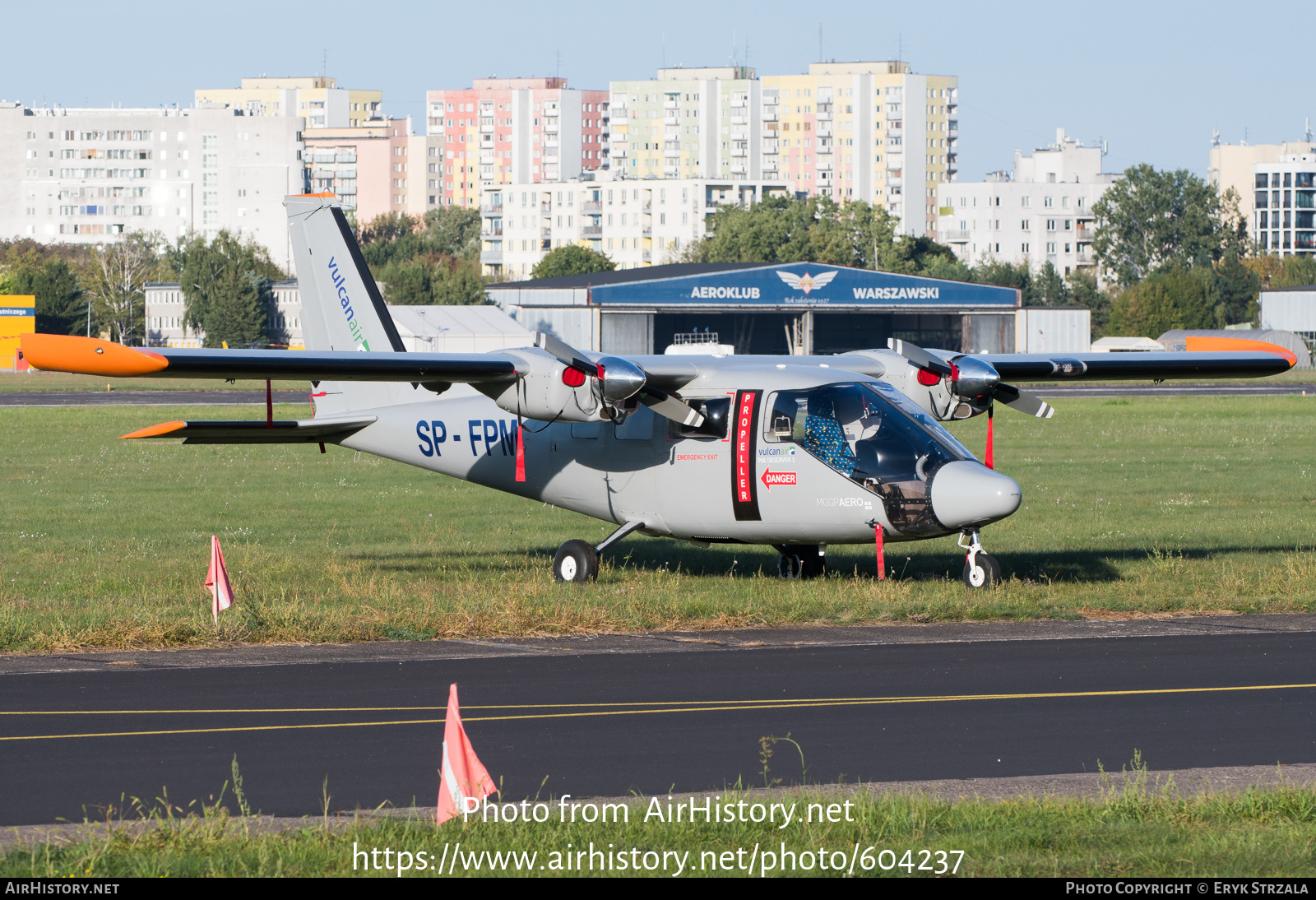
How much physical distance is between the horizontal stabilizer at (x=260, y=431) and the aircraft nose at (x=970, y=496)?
8.31 meters

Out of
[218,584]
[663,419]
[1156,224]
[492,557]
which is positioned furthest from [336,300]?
[1156,224]

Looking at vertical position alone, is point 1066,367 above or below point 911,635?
above

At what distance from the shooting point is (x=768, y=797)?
9492 millimetres

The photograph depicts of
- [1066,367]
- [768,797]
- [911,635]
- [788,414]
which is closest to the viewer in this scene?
[768,797]

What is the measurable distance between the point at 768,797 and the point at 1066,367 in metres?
13.9

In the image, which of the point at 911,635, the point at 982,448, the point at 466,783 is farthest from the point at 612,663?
the point at 982,448

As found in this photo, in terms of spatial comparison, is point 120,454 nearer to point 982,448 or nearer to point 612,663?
point 982,448

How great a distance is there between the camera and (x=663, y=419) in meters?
20.2

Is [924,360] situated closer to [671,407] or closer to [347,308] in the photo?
[671,407]

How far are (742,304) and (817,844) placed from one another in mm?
105344

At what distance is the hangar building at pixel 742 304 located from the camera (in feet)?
366

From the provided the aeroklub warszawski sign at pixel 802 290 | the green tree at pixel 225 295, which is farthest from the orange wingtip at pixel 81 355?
the green tree at pixel 225 295

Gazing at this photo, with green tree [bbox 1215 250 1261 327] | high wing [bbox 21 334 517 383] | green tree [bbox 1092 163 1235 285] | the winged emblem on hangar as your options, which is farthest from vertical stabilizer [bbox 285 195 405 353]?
green tree [bbox 1092 163 1235 285]

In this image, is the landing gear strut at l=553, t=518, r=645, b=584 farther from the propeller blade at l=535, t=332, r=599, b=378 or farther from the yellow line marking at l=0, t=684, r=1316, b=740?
the yellow line marking at l=0, t=684, r=1316, b=740
